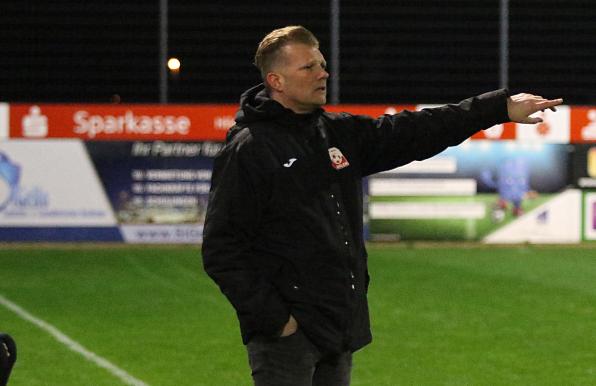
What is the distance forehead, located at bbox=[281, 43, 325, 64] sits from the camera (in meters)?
4.59

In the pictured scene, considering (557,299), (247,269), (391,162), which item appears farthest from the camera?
(557,299)

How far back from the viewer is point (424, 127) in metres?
4.84

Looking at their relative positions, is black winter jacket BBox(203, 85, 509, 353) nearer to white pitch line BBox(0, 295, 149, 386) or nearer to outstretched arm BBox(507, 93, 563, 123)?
outstretched arm BBox(507, 93, 563, 123)

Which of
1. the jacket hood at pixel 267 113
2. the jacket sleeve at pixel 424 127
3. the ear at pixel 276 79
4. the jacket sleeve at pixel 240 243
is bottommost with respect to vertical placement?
the jacket sleeve at pixel 240 243

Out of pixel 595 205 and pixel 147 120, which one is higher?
pixel 147 120

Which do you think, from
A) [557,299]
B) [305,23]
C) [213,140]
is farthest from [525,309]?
[305,23]

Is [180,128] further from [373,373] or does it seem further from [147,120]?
[373,373]

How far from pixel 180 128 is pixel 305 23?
732 centimetres

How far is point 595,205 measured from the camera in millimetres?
22453

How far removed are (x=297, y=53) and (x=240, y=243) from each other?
2.31ft

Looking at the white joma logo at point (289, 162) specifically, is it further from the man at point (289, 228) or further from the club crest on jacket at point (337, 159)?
the club crest on jacket at point (337, 159)

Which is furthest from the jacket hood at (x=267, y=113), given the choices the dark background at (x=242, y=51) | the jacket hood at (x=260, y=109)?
the dark background at (x=242, y=51)

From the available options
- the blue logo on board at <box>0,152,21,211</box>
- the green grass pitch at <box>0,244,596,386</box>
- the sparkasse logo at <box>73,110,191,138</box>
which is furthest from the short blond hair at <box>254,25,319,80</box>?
the blue logo on board at <box>0,152,21,211</box>

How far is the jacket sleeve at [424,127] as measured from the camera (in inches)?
190
